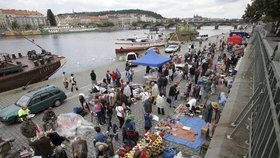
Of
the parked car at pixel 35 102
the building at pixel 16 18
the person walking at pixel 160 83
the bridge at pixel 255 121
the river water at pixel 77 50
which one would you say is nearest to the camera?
the bridge at pixel 255 121

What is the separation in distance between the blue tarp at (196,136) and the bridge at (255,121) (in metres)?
2.25

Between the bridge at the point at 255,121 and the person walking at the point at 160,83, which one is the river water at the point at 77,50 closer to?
the person walking at the point at 160,83

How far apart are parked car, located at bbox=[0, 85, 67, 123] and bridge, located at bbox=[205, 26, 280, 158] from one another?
11.2 metres

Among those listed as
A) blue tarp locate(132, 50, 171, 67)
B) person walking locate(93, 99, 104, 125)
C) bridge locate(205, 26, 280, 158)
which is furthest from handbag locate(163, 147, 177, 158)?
blue tarp locate(132, 50, 171, 67)

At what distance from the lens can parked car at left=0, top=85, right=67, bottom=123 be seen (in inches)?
506

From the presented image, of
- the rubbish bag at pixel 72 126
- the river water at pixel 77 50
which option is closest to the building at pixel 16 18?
the river water at pixel 77 50

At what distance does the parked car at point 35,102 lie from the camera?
42.2 ft

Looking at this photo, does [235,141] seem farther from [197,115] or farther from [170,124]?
[197,115]

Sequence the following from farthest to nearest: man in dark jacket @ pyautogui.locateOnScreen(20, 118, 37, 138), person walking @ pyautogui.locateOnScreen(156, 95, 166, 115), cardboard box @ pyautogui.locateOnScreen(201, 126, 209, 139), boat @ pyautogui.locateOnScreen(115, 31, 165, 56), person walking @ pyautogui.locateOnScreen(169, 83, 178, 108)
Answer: boat @ pyautogui.locateOnScreen(115, 31, 165, 56) → person walking @ pyautogui.locateOnScreen(169, 83, 178, 108) → person walking @ pyautogui.locateOnScreen(156, 95, 166, 115) → cardboard box @ pyautogui.locateOnScreen(201, 126, 209, 139) → man in dark jacket @ pyautogui.locateOnScreen(20, 118, 37, 138)

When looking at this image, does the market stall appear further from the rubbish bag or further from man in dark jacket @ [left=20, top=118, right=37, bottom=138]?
man in dark jacket @ [left=20, top=118, right=37, bottom=138]

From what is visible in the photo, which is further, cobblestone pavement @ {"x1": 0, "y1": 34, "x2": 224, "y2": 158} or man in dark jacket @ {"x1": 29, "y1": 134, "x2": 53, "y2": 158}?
cobblestone pavement @ {"x1": 0, "y1": 34, "x2": 224, "y2": 158}

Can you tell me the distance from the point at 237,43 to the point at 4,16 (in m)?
184

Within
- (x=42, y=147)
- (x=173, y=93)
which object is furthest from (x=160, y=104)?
(x=42, y=147)

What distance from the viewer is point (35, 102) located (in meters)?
14.0
